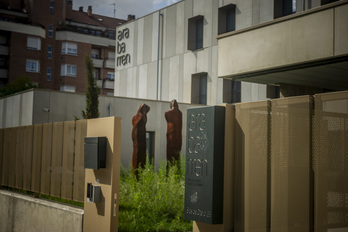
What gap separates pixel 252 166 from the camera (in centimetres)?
620

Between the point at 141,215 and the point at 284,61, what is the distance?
6.06 m

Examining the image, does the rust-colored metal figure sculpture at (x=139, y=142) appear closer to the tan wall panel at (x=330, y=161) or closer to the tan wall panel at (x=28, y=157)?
the tan wall panel at (x=28, y=157)

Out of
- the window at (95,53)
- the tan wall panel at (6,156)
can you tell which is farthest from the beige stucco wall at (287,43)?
the window at (95,53)

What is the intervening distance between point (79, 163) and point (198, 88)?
67.5 feet

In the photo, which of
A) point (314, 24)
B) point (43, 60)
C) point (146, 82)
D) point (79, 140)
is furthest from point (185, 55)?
point (43, 60)

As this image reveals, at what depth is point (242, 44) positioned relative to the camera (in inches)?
567

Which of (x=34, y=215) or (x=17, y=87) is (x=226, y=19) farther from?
(x=17, y=87)

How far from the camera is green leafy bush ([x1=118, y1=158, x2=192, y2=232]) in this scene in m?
9.14

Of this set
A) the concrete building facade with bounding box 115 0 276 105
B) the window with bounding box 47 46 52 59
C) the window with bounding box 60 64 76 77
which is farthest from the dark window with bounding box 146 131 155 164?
the window with bounding box 47 46 52 59

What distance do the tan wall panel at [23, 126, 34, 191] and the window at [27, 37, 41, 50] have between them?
142ft

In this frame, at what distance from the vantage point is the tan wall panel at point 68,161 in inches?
386

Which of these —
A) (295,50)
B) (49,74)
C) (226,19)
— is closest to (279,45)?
(295,50)

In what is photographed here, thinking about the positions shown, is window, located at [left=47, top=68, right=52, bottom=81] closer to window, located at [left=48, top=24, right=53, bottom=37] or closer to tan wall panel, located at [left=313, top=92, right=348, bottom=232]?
window, located at [left=48, top=24, right=53, bottom=37]

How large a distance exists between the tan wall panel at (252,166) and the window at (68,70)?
176ft
